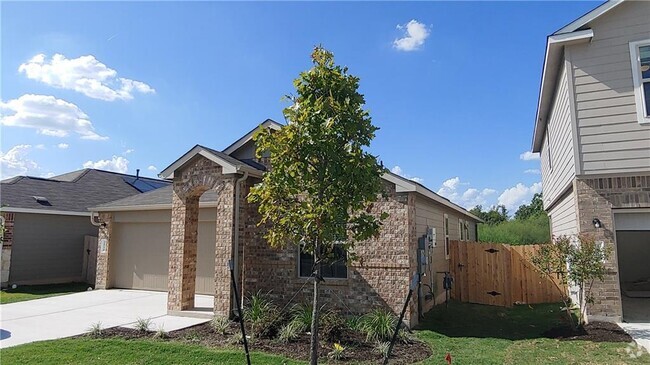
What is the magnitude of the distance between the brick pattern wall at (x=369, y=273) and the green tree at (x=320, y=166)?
9.80 ft

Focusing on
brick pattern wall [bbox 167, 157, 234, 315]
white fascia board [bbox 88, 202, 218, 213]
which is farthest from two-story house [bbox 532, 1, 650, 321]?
white fascia board [bbox 88, 202, 218, 213]

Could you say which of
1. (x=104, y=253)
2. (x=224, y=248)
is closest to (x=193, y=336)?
(x=224, y=248)

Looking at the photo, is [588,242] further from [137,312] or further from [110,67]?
[110,67]

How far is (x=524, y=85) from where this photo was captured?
13148mm

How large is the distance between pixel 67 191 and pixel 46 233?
298cm

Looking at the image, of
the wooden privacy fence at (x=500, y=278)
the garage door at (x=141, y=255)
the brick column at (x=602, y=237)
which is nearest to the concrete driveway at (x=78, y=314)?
the garage door at (x=141, y=255)

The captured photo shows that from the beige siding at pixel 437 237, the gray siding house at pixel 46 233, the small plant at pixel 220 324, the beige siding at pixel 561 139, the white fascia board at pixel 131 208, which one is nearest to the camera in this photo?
the small plant at pixel 220 324

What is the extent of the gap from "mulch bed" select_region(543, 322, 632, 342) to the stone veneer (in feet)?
1.08

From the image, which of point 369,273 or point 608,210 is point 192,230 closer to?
point 369,273

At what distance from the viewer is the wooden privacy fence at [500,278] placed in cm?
1195

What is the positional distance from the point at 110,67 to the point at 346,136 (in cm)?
865

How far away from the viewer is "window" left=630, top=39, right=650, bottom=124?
775cm

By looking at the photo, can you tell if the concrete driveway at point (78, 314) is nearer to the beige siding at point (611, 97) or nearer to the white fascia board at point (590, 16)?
the beige siding at point (611, 97)

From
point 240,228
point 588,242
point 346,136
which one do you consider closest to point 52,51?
point 240,228
